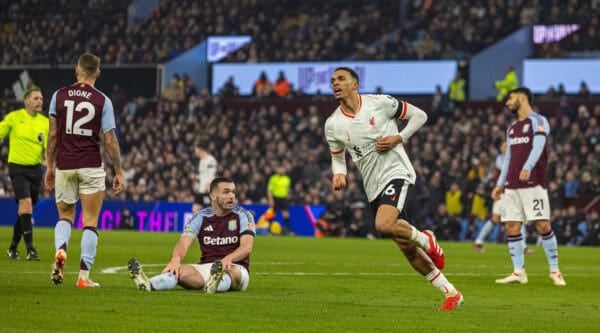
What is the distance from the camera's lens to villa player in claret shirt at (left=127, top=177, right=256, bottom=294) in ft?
38.8

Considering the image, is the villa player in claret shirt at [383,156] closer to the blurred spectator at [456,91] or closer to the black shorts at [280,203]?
the black shorts at [280,203]

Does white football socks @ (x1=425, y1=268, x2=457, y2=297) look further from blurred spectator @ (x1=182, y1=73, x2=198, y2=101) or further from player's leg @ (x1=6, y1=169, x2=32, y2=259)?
blurred spectator @ (x1=182, y1=73, x2=198, y2=101)

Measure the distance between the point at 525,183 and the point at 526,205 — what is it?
27 centimetres

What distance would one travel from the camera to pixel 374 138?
11.2 meters

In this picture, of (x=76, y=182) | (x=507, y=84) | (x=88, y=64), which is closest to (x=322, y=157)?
(x=507, y=84)

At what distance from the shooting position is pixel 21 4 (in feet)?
154

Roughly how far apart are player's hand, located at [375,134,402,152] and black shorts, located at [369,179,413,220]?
12.2 inches

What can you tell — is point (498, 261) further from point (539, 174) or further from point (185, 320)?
point (185, 320)

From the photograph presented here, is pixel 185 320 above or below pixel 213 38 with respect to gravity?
below

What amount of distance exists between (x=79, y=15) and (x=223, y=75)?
682cm

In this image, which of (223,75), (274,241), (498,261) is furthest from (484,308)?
(223,75)

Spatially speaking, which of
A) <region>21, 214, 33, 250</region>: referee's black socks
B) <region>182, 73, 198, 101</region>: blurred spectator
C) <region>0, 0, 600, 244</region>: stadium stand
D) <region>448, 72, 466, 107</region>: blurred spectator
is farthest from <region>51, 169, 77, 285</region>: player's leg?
<region>182, 73, 198, 101</region>: blurred spectator

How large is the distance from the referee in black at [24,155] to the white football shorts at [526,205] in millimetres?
6519

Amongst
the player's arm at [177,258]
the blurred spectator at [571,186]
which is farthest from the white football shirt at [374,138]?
the blurred spectator at [571,186]
